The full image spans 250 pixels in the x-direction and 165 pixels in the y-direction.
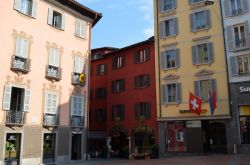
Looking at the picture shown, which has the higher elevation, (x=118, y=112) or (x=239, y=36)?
(x=239, y=36)

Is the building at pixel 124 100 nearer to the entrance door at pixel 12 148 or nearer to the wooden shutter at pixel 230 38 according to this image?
the wooden shutter at pixel 230 38

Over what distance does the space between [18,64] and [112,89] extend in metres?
17.9

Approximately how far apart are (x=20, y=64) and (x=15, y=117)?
13.9ft

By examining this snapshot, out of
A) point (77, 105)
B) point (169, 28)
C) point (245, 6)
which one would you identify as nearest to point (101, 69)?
point (169, 28)

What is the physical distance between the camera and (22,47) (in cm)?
2548

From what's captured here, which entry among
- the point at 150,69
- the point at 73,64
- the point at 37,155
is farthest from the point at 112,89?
the point at 37,155

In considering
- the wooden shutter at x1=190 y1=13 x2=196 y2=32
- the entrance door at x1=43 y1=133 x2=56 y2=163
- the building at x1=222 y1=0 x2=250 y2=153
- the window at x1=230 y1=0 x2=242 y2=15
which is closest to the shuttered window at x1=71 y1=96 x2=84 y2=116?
the entrance door at x1=43 y1=133 x2=56 y2=163

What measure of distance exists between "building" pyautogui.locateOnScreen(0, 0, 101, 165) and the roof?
0.32 feet

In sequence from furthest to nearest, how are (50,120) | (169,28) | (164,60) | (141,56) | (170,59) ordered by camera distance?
(141,56)
(169,28)
(164,60)
(170,59)
(50,120)

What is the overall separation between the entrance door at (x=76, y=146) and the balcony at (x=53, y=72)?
19.5ft

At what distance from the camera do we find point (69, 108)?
29141 mm

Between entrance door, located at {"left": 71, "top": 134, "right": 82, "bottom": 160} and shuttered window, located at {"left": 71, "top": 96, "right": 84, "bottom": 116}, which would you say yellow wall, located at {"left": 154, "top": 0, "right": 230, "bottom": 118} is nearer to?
shuttered window, located at {"left": 71, "top": 96, "right": 84, "bottom": 116}

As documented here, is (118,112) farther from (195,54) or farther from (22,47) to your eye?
(22,47)

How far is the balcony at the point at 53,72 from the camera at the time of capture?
2741 centimetres
